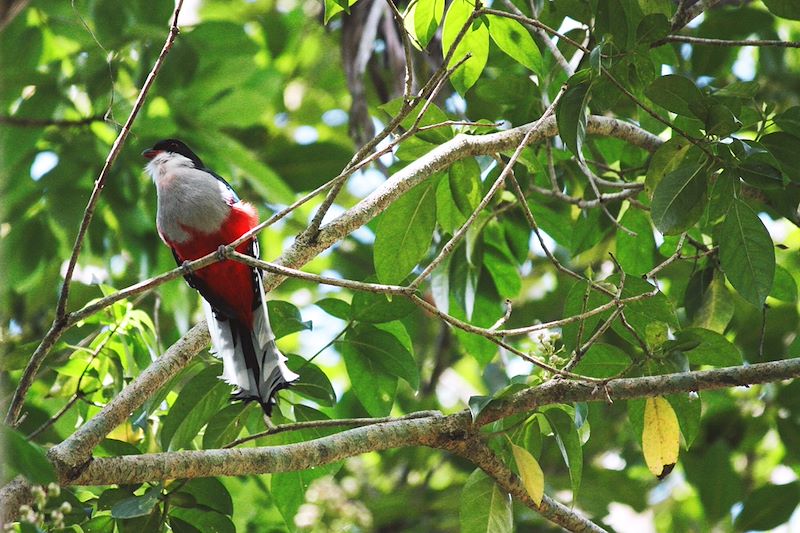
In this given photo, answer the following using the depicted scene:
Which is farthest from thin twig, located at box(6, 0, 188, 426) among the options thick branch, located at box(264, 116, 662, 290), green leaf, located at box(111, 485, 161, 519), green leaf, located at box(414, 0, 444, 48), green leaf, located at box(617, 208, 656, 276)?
green leaf, located at box(617, 208, 656, 276)

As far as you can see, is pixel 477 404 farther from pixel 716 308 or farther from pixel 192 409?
pixel 716 308

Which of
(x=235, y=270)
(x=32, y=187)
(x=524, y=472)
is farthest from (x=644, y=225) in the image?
(x=32, y=187)

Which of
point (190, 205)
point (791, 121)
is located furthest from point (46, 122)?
point (791, 121)

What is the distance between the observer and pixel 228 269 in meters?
3.71

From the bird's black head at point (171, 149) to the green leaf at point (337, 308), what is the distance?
1.46 meters

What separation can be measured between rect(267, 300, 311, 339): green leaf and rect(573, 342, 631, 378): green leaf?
0.93m

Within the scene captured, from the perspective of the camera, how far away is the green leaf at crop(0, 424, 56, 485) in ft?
6.34

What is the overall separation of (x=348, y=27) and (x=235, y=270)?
53.9 inches

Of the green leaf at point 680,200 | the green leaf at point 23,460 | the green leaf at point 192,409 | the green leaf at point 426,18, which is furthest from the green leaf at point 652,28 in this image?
the green leaf at point 23,460

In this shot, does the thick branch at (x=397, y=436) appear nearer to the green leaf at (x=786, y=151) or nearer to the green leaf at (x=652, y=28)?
the green leaf at (x=786, y=151)

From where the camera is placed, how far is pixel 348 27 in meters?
4.38

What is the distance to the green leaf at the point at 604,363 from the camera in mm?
2852

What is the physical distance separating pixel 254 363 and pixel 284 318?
0.18 meters

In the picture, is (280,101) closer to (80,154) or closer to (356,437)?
(80,154)
